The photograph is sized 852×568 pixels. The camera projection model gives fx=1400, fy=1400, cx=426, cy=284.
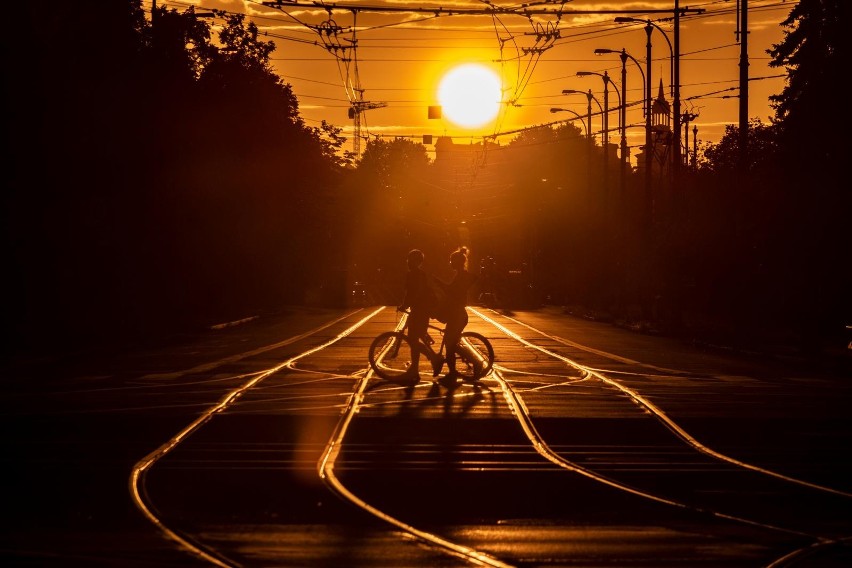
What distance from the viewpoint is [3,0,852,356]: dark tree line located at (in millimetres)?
33500

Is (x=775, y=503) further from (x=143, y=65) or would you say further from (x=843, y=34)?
(x=143, y=65)

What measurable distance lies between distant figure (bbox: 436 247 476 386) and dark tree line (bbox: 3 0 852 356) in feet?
47.1

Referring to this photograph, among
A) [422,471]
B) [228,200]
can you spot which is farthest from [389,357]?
[228,200]

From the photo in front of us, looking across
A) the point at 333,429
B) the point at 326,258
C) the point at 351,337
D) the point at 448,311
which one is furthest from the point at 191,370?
the point at 326,258

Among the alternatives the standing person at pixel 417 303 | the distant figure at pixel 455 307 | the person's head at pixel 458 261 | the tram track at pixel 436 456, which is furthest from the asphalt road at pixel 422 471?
the person's head at pixel 458 261

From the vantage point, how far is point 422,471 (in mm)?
11836

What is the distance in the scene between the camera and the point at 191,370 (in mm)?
24719

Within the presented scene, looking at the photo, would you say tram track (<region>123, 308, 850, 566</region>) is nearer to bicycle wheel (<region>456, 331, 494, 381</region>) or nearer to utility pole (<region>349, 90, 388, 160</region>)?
Answer: bicycle wheel (<region>456, 331, 494, 381</region>)

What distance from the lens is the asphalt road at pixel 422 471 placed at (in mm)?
8531

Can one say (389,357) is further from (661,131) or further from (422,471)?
(661,131)

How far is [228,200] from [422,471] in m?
42.2

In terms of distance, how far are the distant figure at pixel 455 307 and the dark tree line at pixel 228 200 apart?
47.1 feet

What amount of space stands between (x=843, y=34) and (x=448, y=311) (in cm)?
2130

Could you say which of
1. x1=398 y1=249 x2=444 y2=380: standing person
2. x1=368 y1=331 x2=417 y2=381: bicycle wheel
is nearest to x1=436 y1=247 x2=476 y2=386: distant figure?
x1=398 y1=249 x2=444 y2=380: standing person
